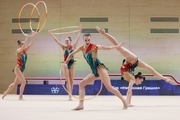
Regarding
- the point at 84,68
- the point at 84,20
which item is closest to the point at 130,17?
the point at 84,20

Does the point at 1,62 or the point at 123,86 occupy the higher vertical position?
the point at 1,62

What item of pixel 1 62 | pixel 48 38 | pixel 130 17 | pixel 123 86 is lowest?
pixel 123 86

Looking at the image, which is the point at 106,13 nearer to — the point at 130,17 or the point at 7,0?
the point at 130,17

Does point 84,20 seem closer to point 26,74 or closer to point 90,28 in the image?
point 90,28

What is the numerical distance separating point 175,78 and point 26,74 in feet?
21.5

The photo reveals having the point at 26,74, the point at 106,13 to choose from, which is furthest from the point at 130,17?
the point at 26,74

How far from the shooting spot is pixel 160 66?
13.8 metres

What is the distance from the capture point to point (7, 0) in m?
14.2

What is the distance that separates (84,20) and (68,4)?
1018mm

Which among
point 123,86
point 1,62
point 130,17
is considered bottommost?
point 123,86
